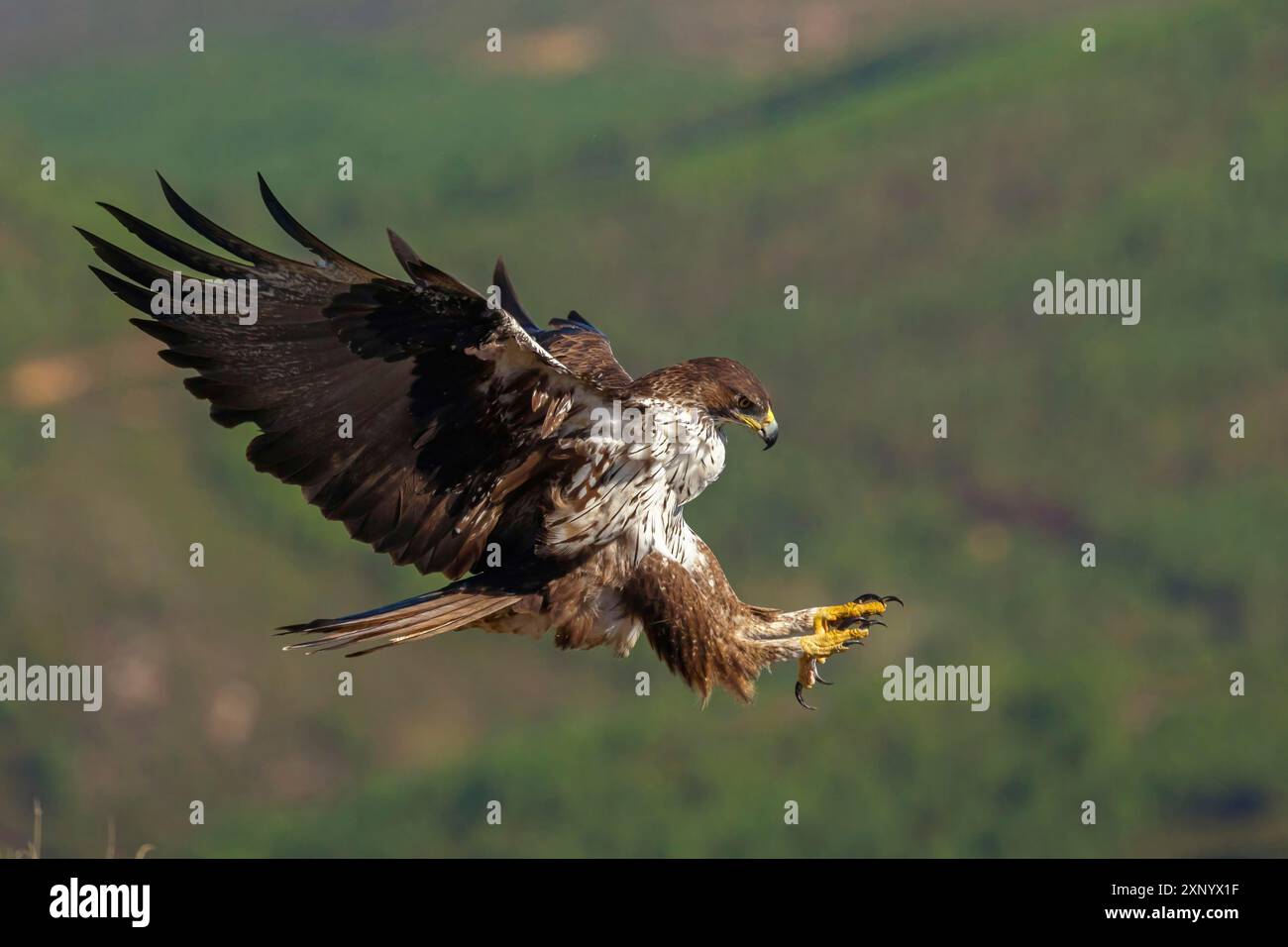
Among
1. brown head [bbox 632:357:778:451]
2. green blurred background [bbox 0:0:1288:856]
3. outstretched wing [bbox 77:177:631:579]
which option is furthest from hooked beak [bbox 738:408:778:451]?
green blurred background [bbox 0:0:1288:856]

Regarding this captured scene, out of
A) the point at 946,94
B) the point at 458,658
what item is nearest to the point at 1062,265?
the point at 946,94

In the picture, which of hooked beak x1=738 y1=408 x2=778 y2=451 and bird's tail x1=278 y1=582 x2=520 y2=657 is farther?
hooked beak x1=738 y1=408 x2=778 y2=451

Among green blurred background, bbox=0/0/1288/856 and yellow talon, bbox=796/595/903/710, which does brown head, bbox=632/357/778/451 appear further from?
green blurred background, bbox=0/0/1288/856

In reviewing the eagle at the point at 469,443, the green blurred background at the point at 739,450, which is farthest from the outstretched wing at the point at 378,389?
the green blurred background at the point at 739,450

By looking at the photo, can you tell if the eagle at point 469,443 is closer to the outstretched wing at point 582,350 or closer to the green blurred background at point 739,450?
the outstretched wing at point 582,350

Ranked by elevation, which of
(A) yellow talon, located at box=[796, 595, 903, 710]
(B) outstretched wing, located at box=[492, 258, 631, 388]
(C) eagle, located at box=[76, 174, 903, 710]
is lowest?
(A) yellow talon, located at box=[796, 595, 903, 710]
